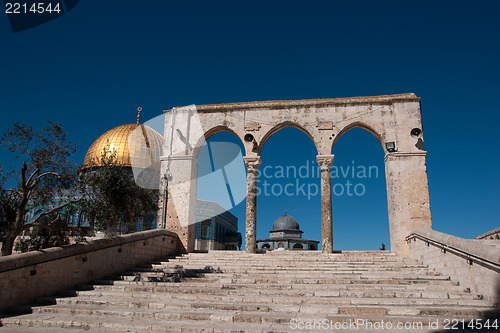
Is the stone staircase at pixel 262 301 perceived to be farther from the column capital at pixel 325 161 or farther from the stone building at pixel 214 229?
the stone building at pixel 214 229

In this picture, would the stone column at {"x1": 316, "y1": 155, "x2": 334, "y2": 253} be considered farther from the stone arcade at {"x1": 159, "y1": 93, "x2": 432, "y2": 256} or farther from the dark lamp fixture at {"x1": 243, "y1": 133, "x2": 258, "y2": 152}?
the dark lamp fixture at {"x1": 243, "y1": 133, "x2": 258, "y2": 152}

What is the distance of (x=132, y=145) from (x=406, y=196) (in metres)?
24.4

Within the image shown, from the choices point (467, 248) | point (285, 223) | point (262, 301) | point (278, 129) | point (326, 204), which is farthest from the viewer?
point (285, 223)

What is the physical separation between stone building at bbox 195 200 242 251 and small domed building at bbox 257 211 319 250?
391cm

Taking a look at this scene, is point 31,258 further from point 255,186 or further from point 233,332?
point 255,186

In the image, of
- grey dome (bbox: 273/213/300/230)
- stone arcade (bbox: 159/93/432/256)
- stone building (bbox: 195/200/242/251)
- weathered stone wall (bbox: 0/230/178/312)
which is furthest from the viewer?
grey dome (bbox: 273/213/300/230)

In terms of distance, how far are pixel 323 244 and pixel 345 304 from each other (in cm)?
703

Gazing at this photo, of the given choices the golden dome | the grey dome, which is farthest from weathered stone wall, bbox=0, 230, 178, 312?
the grey dome

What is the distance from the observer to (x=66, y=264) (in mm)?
9242

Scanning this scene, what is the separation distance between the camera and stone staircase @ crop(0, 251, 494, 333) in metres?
6.21

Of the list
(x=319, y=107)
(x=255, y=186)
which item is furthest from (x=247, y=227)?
(x=319, y=107)

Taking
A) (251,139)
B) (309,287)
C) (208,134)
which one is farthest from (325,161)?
(309,287)

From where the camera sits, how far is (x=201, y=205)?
3888 centimetres

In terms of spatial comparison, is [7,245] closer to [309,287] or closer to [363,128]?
[309,287]
